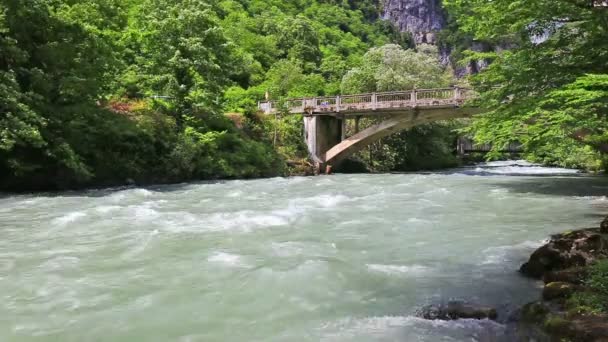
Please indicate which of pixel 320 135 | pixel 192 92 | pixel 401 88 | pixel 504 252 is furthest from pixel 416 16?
pixel 504 252

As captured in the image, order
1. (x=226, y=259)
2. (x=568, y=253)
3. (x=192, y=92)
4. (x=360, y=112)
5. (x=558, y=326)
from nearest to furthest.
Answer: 1. (x=558, y=326)
2. (x=568, y=253)
3. (x=226, y=259)
4. (x=192, y=92)
5. (x=360, y=112)

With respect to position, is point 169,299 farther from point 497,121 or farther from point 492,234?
point 497,121

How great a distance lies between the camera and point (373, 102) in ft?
103

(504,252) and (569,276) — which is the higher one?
(569,276)

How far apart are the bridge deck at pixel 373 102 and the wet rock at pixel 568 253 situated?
21.0 metres

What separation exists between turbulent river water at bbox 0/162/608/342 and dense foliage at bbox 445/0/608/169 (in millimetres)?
2178

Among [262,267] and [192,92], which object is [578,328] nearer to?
[262,267]

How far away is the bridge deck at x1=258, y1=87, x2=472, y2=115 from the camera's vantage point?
2912 cm

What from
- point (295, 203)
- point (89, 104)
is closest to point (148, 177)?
point (89, 104)

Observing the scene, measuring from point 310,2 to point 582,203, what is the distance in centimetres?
9133

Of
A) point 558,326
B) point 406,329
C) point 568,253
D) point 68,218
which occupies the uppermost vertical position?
point 568,253

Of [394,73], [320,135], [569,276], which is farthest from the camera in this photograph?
[394,73]

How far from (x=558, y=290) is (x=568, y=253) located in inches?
53.7

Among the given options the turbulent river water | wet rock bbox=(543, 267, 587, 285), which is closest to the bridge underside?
the turbulent river water
